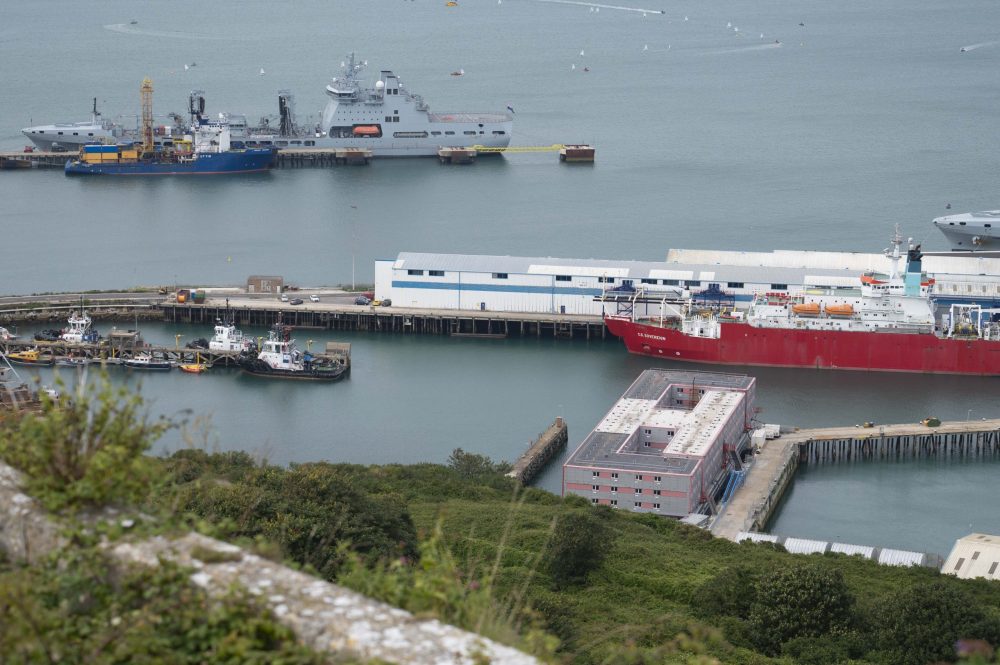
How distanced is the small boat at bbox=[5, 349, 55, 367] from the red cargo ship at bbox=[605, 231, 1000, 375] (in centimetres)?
1136

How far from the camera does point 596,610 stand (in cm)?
1309

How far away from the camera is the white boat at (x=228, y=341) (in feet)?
95.3

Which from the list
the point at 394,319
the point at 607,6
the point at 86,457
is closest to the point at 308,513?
the point at 86,457

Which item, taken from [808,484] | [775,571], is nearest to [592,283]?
[808,484]

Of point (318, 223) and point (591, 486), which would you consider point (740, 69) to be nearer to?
point (318, 223)

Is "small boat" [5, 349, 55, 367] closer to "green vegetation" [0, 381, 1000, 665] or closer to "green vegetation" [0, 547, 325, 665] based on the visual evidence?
→ "green vegetation" [0, 381, 1000, 665]


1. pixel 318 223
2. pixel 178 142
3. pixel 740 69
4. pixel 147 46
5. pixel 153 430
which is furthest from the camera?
pixel 147 46

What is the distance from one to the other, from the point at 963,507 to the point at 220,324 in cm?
1608

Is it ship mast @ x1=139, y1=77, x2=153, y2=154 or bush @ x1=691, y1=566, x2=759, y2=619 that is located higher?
ship mast @ x1=139, y1=77, x2=153, y2=154

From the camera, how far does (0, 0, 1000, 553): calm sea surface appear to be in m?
25.4

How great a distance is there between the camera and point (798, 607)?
41.9ft

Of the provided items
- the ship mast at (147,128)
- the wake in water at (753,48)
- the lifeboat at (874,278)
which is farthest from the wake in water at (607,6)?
the lifeboat at (874,278)

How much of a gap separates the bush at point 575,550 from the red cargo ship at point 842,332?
49.9 ft

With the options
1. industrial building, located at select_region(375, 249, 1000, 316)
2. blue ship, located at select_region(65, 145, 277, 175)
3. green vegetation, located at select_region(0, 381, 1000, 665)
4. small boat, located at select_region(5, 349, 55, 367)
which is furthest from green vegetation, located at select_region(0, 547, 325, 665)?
blue ship, located at select_region(65, 145, 277, 175)
